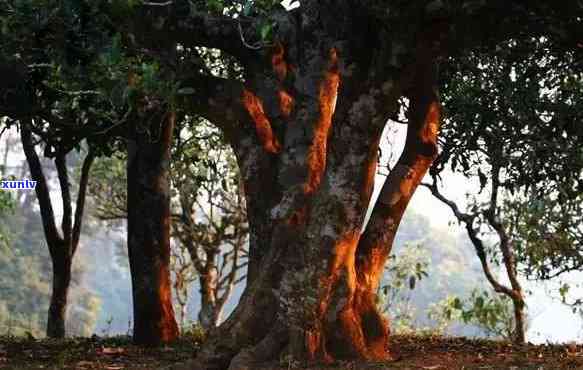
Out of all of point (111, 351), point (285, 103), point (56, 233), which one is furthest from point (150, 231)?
point (56, 233)

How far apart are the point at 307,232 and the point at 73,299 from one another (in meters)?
68.1

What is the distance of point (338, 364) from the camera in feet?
35.1

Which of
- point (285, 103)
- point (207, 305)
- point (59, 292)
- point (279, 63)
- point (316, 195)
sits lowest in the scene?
point (59, 292)

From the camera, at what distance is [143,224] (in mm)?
14766

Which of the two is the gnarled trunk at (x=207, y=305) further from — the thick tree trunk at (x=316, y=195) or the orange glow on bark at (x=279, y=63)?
the orange glow on bark at (x=279, y=63)

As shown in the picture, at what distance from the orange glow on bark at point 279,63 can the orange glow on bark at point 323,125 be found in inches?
33.0

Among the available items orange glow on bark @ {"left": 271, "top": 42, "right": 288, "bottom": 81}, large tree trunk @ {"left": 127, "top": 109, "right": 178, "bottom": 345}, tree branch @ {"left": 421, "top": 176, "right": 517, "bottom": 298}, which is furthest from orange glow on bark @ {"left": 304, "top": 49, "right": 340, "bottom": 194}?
tree branch @ {"left": 421, "top": 176, "right": 517, "bottom": 298}

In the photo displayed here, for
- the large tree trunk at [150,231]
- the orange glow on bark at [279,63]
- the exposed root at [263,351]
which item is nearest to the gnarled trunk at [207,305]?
the large tree trunk at [150,231]

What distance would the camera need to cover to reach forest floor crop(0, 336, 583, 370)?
10953mm

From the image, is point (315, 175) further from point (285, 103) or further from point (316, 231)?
point (285, 103)

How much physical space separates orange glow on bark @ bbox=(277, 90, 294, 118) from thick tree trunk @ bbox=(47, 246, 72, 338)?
8.75 metres

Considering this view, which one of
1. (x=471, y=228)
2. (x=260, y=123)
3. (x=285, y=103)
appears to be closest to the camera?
(x=260, y=123)

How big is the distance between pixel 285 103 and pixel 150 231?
4070mm

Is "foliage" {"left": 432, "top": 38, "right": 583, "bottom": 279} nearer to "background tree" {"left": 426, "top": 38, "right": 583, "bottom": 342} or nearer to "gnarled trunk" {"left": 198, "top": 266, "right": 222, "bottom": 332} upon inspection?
"background tree" {"left": 426, "top": 38, "right": 583, "bottom": 342}
